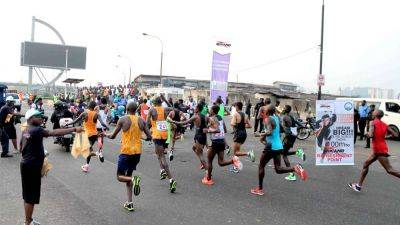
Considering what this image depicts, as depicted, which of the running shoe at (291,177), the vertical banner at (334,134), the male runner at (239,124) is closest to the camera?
the running shoe at (291,177)

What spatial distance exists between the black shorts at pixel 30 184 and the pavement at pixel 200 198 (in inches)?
26.9

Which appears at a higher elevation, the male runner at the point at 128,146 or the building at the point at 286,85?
the building at the point at 286,85

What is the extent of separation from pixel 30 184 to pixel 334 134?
815 cm

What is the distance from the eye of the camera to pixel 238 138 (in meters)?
11.7

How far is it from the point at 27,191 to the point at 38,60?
98539 millimetres

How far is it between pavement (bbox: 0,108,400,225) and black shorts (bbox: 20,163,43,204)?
0.68 meters

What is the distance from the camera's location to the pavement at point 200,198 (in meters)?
7.11

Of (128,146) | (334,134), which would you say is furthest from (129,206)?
(334,134)

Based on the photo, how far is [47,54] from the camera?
323 ft

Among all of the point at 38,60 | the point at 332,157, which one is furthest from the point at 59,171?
the point at 38,60

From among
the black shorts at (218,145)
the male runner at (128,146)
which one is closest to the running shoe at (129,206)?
the male runner at (128,146)

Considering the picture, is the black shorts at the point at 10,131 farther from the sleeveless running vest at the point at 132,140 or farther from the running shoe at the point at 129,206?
the running shoe at the point at 129,206

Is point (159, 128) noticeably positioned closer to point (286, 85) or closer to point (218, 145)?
point (218, 145)

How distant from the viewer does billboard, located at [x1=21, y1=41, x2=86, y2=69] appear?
9769cm
